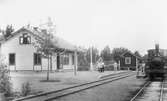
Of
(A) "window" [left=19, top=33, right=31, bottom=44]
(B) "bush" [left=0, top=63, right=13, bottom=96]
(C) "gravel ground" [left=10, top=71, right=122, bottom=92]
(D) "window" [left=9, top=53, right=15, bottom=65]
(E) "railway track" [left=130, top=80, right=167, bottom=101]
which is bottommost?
(E) "railway track" [left=130, top=80, right=167, bottom=101]

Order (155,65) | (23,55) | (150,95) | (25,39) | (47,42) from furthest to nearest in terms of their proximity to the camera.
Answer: (25,39) < (23,55) < (155,65) < (47,42) < (150,95)

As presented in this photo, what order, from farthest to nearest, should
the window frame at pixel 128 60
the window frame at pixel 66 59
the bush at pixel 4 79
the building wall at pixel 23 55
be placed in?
the window frame at pixel 128 60, the window frame at pixel 66 59, the building wall at pixel 23 55, the bush at pixel 4 79

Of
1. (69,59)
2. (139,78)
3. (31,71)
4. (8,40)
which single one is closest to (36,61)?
(31,71)

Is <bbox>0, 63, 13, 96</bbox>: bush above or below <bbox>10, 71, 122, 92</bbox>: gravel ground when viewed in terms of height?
above

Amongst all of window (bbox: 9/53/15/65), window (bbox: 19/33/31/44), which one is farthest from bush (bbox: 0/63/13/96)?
window (bbox: 9/53/15/65)

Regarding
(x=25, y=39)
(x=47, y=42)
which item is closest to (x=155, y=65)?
(x=47, y=42)

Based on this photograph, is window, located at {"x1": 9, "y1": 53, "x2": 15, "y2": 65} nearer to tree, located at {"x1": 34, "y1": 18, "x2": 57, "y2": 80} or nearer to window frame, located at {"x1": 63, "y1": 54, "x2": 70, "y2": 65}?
window frame, located at {"x1": 63, "y1": 54, "x2": 70, "y2": 65}

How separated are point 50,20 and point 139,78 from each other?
11307 mm

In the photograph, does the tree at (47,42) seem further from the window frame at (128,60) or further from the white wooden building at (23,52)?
the window frame at (128,60)

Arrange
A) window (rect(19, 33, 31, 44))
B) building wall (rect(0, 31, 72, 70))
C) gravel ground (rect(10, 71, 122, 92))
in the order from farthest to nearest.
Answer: window (rect(19, 33, 31, 44)) → building wall (rect(0, 31, 72, 70)) → gravel ground (rect(10, 71, 122, 92))

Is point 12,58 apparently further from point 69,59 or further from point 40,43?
point 40,43

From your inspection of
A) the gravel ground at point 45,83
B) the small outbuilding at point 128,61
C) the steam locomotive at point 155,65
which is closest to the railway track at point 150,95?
the gravel ground at point 45,83

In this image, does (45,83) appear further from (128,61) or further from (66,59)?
(128,61)

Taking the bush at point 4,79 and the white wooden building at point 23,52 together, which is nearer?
the bush at point 4,79
